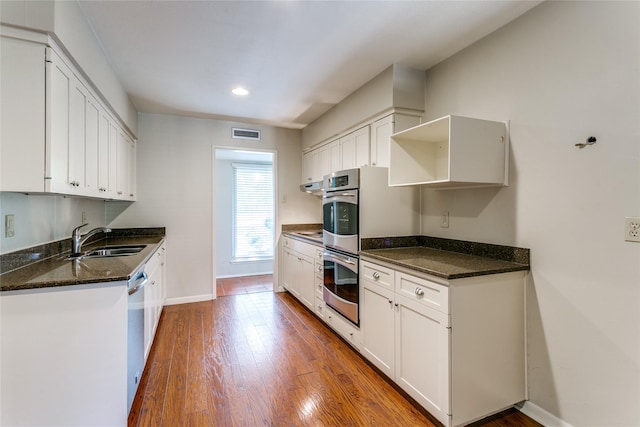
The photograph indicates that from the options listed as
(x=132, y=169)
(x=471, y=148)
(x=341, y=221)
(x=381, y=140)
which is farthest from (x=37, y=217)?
(x=471, y=148)

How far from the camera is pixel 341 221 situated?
2.81 metres

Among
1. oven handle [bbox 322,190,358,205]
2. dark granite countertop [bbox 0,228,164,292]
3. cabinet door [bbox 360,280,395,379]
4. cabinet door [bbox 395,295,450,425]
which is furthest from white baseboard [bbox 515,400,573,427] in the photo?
dark granite countertop [bbox 0,228,164,292]

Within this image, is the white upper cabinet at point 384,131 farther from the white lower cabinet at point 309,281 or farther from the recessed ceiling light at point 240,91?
the recessed ceiling light at point 240,91

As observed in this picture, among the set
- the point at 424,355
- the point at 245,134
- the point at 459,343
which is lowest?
the point at 424,355

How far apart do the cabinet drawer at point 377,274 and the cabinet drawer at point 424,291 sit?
3.5 inches

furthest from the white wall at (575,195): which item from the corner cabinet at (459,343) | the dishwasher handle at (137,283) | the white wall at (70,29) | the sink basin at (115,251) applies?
the sink basin at (115,251)

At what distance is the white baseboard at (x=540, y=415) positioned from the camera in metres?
1.77

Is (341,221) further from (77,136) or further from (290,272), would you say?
(77,136)

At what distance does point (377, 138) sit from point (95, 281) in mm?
2460

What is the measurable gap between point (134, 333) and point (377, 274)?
1.71m

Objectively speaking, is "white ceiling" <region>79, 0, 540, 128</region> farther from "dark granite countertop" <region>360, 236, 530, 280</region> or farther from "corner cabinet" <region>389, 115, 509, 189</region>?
"dark granite countertop" <region>360, 236, 530, 280</region>

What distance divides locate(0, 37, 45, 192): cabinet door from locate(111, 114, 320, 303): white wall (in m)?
2.44

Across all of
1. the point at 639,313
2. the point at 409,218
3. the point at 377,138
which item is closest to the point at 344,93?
the point at 377,138

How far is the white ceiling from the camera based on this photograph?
1897 millimetres
